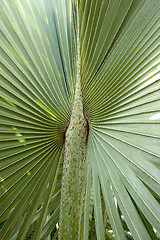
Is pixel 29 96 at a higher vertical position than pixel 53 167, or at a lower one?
higher

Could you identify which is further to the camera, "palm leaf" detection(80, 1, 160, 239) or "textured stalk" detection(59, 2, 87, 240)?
"textured stalk" detection(59, 2, 87, 240)

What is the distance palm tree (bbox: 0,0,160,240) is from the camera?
691mm

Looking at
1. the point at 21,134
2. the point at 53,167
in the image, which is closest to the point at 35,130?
the point at 21,134

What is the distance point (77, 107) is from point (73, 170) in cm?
25

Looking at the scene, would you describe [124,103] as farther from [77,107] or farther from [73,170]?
[73,170]

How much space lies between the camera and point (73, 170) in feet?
2.64

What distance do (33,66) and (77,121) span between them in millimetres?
287

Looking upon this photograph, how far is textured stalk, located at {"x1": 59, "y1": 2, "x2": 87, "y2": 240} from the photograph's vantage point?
76 centimetres

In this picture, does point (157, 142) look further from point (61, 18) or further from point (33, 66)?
point (61, 18)

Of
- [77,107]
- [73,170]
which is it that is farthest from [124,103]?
[73,170]

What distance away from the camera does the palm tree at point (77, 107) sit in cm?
69

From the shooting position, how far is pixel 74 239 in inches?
29.3

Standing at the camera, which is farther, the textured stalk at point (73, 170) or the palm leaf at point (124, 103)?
the textured stalk at point (73, 170)

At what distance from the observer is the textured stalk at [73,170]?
756 millimetres
